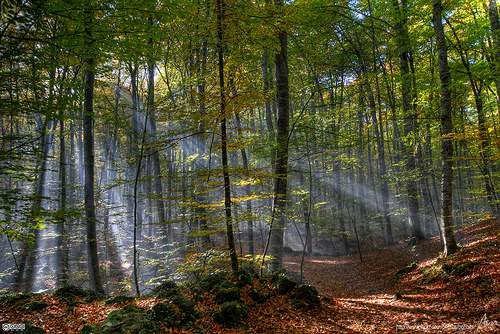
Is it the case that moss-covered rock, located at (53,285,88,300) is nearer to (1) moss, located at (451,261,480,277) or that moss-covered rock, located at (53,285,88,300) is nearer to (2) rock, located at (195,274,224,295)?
(2) rock, located at (195,274,224,295)

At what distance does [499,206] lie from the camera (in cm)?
1005

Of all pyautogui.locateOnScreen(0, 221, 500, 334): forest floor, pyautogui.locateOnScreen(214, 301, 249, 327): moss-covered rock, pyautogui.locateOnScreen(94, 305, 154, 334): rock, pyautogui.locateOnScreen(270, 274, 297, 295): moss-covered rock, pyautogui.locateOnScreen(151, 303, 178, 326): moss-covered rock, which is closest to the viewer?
pyautogui.locateOnScreen(94, 305, 154, 334): rock

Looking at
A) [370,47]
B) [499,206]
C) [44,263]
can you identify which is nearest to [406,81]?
[370,47]

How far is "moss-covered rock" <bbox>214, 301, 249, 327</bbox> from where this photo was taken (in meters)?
4.50

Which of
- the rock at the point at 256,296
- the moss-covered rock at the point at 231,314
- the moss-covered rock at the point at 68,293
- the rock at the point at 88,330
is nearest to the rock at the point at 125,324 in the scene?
the rock at the point at 88,330

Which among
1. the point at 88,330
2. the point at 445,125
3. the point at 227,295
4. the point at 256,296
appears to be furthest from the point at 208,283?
the point at 445,125

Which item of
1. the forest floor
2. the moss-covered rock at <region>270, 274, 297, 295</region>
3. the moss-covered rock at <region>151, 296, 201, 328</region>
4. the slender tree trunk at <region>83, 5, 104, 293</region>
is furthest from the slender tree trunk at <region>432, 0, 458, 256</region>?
the slender tree trunk at <region>83, 5, 104, 293</region>

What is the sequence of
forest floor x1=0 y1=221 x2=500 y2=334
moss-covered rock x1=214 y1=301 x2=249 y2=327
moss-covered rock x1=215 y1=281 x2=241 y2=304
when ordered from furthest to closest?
1. moss-covered rock x1=215 y1=281 x2=241 y2=304
2. moss-covered rock x1=214 y1=301 x2=249 y2=327
3. forest floor x1=0 y1=221 x2=500 y2=334

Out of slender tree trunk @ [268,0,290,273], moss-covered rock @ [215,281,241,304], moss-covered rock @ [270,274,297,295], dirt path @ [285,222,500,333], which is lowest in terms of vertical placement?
dirt path @ [285,222,500,333]

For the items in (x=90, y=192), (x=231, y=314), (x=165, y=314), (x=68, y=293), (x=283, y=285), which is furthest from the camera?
(x=90, y=192)

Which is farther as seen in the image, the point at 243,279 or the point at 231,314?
the point at 243,279

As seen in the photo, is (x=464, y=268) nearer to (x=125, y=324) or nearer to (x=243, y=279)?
(x=243, y=279)

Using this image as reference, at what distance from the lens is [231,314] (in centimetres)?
460

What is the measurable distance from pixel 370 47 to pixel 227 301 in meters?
16.1
